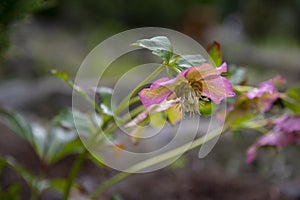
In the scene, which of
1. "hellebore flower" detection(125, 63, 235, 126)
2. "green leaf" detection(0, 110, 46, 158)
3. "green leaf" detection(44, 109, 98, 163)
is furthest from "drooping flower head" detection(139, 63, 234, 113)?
"green leaf" detection(0, 110, 46, 158)

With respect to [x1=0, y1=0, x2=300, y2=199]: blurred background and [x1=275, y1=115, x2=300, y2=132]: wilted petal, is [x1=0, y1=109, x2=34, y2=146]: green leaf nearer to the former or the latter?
[x1=0, y1=0, x2=300, y2=199]: blurred background

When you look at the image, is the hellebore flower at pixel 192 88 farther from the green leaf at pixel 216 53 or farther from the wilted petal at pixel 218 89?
the green leaf at pixel 216 53

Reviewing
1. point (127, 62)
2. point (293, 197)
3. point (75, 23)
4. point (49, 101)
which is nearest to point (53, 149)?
point (293, 197)

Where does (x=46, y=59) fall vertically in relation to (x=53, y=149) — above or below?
below

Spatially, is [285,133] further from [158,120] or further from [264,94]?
[158,120]

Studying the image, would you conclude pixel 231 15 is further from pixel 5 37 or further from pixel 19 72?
pixel 5 37

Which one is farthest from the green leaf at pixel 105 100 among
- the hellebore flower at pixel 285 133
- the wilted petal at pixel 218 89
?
the hellebore flower at pixel 285 133

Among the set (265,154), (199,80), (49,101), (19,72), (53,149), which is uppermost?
(199,80)

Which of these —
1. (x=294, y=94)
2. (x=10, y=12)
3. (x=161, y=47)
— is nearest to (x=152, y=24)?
(x=10, y=12)
